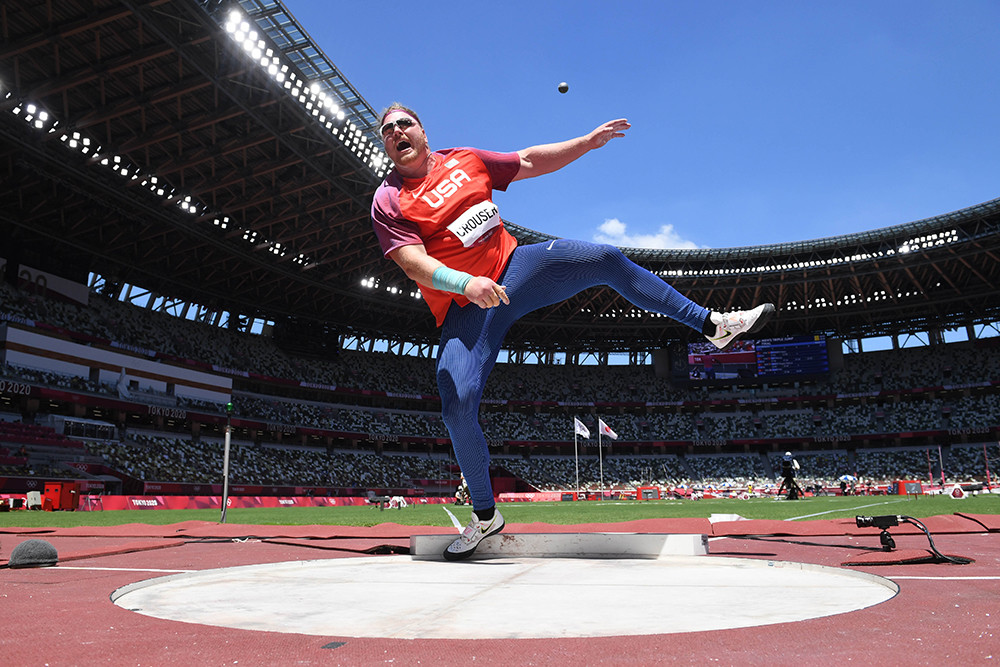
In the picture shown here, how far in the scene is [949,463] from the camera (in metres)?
50.0

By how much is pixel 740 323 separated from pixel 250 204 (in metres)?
30.3

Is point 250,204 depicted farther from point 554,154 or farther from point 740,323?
point 740,323

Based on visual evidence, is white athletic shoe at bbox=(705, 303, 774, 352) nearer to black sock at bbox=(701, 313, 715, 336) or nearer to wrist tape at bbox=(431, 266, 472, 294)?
black sock at bbox=(701, 313, 715, 336)

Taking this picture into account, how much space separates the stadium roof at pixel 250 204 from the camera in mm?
22641

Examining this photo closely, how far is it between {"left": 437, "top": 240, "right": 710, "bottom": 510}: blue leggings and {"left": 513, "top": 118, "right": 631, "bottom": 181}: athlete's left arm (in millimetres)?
783

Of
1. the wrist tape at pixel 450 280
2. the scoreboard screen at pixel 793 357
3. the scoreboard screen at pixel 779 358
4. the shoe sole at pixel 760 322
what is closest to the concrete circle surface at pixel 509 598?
the shoe sole at pixel 760 322

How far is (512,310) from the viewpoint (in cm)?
531

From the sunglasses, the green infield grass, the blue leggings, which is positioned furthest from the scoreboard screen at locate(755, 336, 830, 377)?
the sunglasses

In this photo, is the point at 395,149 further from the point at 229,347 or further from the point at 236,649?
the point at 229,347

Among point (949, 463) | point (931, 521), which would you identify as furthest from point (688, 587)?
point (949, 463)

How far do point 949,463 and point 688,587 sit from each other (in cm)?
5727

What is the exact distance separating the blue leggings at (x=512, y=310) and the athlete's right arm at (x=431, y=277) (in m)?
0.52

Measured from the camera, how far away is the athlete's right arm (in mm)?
4098

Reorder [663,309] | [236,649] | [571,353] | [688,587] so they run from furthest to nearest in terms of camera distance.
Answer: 1. [571,353]
2. [663,309]
3. [688,587]
4. [236,649]
